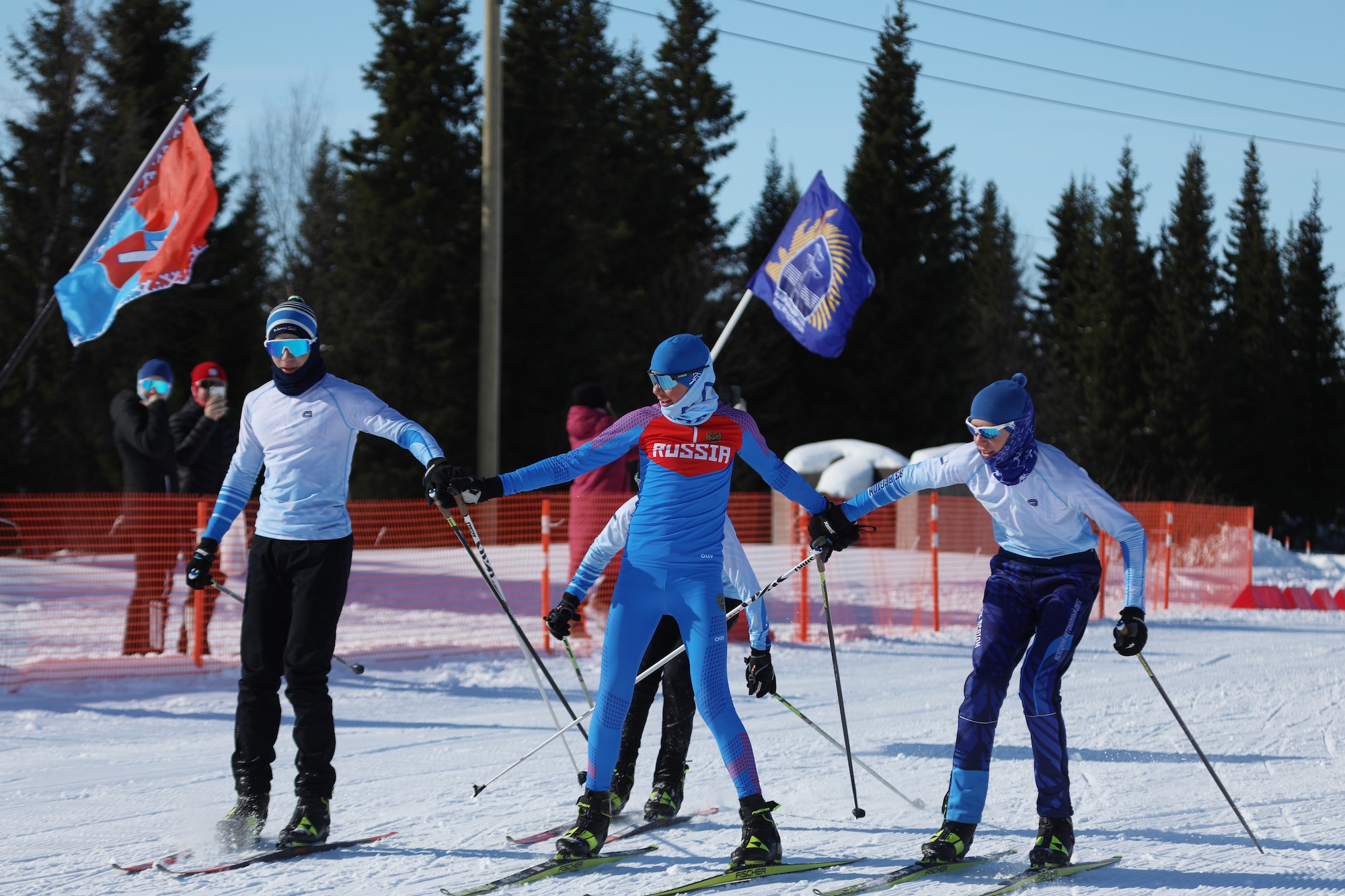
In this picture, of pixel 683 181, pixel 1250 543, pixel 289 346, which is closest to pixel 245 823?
pixel 289 346

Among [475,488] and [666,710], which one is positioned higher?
[475,488]

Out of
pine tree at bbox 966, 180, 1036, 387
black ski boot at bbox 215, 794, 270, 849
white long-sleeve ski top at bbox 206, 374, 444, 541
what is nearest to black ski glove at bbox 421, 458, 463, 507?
white long-sleeve ski top at bbox 206, 374, 444, 541

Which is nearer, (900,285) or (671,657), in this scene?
(671,657)

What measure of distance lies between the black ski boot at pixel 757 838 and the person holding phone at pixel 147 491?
5.45m

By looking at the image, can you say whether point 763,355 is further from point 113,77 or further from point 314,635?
point 314,635

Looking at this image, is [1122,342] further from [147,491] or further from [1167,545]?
[147,491]

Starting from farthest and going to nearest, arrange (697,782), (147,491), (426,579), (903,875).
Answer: (426,579) → (147,491) → (697,782) → (903,875)

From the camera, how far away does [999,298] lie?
2057 inches

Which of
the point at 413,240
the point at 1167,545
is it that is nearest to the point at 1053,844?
the point at 1167,545

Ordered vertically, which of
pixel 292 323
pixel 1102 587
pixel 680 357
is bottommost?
pixel 1102 587

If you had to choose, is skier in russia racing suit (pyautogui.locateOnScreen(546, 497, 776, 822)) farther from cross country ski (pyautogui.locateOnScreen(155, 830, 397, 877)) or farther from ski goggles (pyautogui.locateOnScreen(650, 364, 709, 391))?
cross country ski (pyautogui.locateOnScreen(155, 830, 397, 877))

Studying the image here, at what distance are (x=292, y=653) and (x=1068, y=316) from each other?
1852 inches

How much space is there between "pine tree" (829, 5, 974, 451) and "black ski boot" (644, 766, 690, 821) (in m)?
30.3

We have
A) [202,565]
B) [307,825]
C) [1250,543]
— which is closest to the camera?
[307,825]
